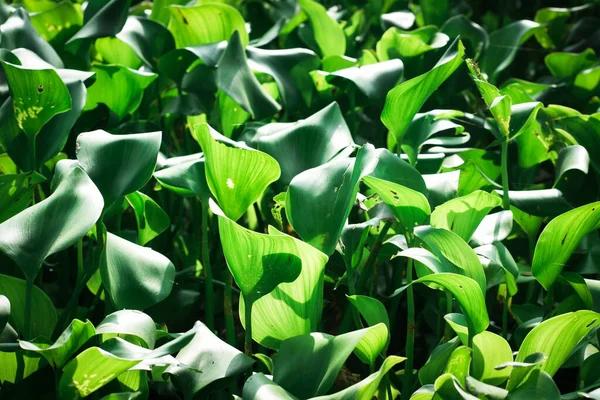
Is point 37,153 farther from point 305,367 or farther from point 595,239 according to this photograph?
point 595,239

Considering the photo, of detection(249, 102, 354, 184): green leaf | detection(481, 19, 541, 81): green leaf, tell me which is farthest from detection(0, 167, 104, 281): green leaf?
detection(481, 19, 541, 81): green leaf

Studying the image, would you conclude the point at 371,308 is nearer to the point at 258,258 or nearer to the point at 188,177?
the point at 258,258

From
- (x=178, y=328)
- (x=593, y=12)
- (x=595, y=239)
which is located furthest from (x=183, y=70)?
(x=593, y=12)

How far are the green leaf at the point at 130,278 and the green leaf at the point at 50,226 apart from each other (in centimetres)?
5

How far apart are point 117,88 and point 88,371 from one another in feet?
1.71

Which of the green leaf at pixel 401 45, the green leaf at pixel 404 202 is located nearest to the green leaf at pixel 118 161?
the green leaf at pixel 404 202

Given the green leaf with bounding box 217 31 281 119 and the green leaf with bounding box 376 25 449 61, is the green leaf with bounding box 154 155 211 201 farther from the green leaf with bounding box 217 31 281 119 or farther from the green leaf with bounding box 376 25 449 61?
the green leaf with bounding box 376 25 449 61

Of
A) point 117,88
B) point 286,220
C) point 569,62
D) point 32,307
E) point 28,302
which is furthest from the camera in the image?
point 569,62

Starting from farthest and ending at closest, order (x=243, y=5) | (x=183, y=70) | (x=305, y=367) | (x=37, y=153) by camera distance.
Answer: (x=243, y=5), (x=183, y=70), (x=37, y=153), (x=305, y=367)

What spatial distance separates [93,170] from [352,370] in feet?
1.41

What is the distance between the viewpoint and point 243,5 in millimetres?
1695

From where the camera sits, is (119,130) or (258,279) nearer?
(258,279)

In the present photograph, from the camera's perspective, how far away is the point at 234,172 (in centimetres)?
72

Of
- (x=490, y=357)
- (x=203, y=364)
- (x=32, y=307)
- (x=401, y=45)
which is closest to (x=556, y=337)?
(x=490, y=357)
